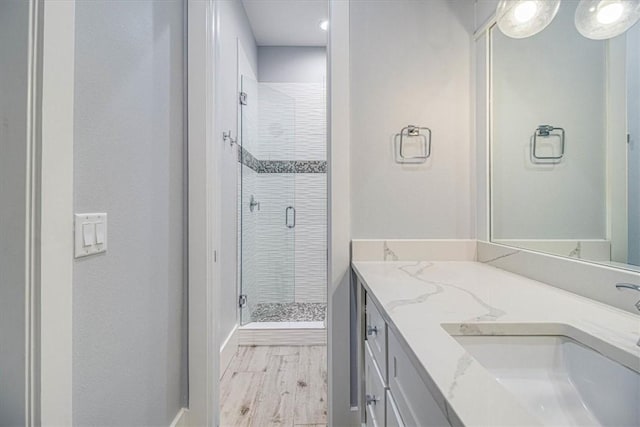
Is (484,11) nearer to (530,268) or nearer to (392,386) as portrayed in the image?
(530,268)

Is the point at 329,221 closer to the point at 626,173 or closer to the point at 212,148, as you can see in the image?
the point at 212,148

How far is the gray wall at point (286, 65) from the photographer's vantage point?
3.41 metres

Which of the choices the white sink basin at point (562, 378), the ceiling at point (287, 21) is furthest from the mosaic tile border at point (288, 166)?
the white sink basin at point (562, 378)

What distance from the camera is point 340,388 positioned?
1.61 m

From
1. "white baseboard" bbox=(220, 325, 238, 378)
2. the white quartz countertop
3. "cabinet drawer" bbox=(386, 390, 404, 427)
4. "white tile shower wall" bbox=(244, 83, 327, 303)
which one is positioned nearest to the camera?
the white quartz countertop

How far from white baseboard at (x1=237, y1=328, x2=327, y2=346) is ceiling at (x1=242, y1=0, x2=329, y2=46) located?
263 centimetres

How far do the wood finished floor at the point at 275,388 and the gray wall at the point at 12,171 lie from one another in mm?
1362

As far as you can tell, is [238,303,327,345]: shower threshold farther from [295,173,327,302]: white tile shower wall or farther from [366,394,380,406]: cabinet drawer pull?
[366,394,380,406]: cabinet drawer pull

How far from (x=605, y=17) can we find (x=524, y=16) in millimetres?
381

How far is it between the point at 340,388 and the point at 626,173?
139 cm

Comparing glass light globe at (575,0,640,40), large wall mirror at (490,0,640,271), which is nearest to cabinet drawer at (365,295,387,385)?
large wall mirror at (490,0,640,271)

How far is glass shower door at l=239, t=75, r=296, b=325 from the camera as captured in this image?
2970 millimetres

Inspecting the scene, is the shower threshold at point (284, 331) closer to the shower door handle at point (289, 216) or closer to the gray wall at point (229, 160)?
the gray wall at point (229, 160)

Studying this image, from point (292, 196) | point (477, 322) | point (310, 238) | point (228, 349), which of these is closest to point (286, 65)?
point (292, 196)
